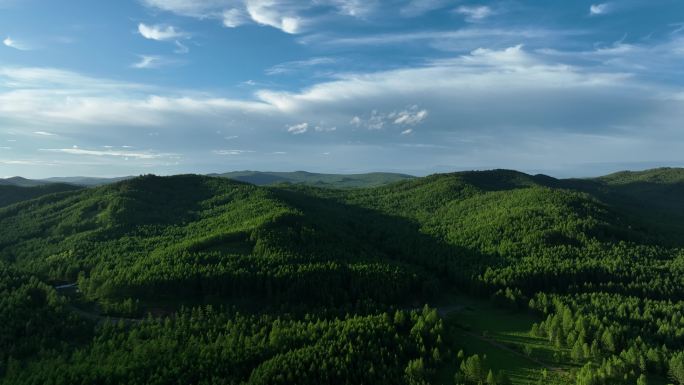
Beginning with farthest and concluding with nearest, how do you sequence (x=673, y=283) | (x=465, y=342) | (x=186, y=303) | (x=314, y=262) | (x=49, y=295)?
(x=314, y=262), (x=673, y=283), (x=186, y=303), (x=49, y=295), (x=465, y=342)

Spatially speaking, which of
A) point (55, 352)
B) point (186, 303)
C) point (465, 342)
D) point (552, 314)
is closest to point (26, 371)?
point (55, 352)

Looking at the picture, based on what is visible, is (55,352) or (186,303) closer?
(55,352)

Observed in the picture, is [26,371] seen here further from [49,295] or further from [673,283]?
[673,283]

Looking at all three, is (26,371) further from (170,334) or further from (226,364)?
(226,364)

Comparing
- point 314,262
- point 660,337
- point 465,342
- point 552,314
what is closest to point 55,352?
point 314,262

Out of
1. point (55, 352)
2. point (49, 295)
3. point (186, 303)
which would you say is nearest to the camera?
point (55, 352)

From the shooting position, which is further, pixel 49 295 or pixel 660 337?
Result: pixel 49 295

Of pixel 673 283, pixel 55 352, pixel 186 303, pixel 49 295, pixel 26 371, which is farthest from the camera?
pixel 673 283

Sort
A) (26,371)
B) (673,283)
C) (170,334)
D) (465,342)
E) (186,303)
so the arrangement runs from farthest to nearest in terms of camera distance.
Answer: (673,283), (186,303), (465,342), (170,334), (26,371)

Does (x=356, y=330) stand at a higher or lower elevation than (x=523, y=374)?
higher
